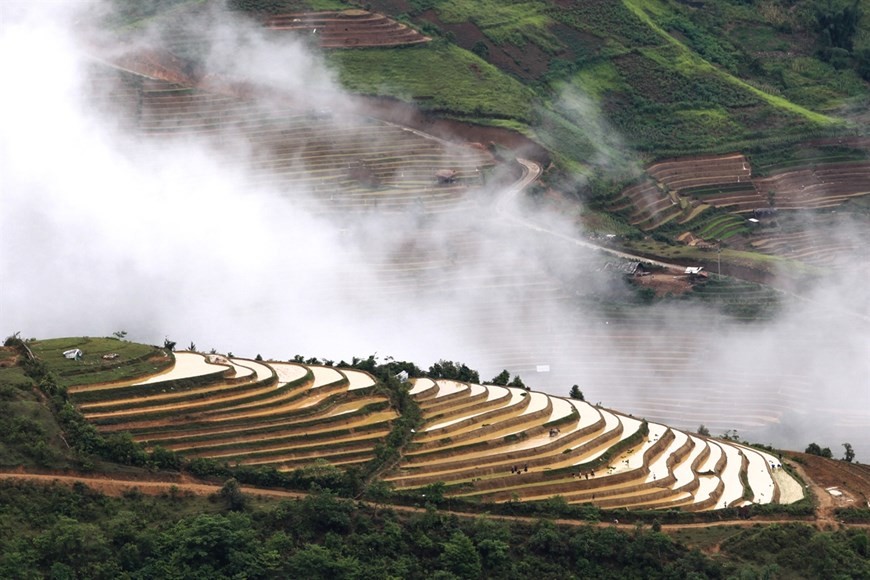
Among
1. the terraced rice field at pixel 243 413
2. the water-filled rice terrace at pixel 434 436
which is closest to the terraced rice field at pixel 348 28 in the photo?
the water-filled rice terrace at pixel 434 436

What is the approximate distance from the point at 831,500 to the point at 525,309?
22.9 metres

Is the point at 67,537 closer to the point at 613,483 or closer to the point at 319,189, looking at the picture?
the point at 613,483

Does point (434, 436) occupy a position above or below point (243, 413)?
below

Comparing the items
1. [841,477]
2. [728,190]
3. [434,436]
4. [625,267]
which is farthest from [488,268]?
[434,436]

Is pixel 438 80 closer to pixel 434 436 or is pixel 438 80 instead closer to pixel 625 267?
pixel 625 267

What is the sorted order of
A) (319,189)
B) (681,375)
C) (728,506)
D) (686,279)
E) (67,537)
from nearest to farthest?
(67,537) → (728,506) → (681,375) → (686,279) → (319,189)

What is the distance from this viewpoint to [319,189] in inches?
3312

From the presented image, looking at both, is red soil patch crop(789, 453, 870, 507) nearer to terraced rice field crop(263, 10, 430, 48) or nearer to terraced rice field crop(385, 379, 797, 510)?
terraced rice field crop(385, 379, 797, 510)

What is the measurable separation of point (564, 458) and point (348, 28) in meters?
43.4

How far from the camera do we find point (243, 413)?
2131 inches

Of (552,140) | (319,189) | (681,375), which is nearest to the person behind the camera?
(681,375)

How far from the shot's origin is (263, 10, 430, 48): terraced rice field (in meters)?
93.1

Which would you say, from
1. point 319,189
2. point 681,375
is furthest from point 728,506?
point 319,189

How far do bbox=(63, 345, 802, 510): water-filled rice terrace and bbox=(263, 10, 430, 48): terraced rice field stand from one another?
1451 inches
